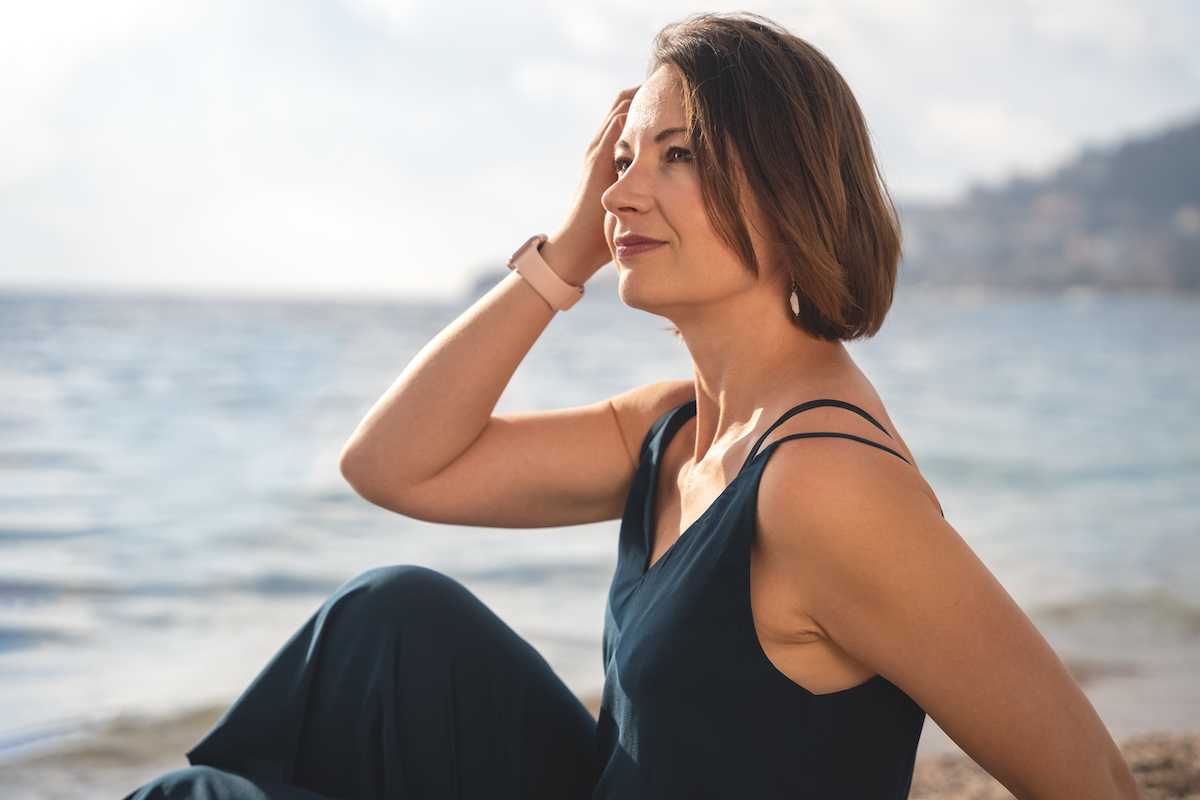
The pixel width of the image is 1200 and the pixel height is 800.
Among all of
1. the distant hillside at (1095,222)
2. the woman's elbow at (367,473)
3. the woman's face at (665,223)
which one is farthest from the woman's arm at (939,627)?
the distant hillside at (1095,222)

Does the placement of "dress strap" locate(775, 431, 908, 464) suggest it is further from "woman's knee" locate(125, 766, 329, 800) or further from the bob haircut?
"woman's knee" locate(125, 766, 329, 800)

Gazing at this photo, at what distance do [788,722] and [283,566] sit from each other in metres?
5.18

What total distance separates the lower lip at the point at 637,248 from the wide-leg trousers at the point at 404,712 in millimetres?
624

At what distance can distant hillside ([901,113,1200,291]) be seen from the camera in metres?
44.3

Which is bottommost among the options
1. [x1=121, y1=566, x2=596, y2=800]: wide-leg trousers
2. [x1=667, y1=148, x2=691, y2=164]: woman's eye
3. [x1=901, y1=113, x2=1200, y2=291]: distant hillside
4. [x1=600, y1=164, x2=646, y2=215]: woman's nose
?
[x1=121, y1=566, x2=596, y2=800]: wide-leg trousers

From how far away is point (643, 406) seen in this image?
1.70 m

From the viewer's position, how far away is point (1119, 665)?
3842mm

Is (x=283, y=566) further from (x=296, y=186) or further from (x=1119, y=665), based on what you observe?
(x=296, y=186)

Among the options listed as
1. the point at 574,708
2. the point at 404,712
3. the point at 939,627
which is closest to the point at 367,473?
the point at 404,712

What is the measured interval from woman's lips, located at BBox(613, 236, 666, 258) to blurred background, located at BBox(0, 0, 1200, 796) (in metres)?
0.31

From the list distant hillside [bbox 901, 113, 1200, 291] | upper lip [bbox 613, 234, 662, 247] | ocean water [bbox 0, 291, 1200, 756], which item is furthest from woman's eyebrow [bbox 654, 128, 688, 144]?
distant hillside [bbox 901, 113, 1200, 291]

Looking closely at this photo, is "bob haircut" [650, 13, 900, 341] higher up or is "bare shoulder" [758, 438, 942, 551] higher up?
"bob haircut" [650, 13, 900, 341]

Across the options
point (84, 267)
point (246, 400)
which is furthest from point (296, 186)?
point (246, 400)

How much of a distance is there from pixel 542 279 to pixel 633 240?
343 mm
